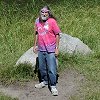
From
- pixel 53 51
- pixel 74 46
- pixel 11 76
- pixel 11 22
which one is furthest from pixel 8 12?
pixel 53 51

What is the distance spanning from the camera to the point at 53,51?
7.05m

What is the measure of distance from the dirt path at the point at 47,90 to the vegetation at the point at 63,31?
19cm

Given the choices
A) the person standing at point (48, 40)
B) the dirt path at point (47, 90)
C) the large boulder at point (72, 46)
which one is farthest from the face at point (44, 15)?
the large boulder at point (72, 46)

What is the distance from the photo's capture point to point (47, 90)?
24.3ft

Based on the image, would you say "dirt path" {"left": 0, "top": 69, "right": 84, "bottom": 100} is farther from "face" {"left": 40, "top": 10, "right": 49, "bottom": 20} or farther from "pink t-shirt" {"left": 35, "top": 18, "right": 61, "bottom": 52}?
"face" {"left": 40, "top": 10, "right": 49, "bottom": 20}

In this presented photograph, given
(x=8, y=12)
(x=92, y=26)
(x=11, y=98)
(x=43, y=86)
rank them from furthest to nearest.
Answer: (x=8, y=12), (x=92, y=26), (x=43, y=86), (x=11, y=98)

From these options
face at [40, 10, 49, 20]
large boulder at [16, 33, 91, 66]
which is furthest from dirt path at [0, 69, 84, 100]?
face at [40, 10, 49, 20]

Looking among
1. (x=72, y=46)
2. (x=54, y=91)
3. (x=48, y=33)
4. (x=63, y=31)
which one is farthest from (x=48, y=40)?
(x=63, y=31)

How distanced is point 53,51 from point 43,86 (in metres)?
0.91

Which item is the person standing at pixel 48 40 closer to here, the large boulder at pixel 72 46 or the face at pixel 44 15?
the face at pixel 44 15

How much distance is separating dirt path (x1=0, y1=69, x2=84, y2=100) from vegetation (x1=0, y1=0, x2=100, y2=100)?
0.63ft

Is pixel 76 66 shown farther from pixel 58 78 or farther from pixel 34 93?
pixel 34 93

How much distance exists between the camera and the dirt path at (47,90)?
718cm

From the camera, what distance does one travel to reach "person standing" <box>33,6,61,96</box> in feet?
23.0
